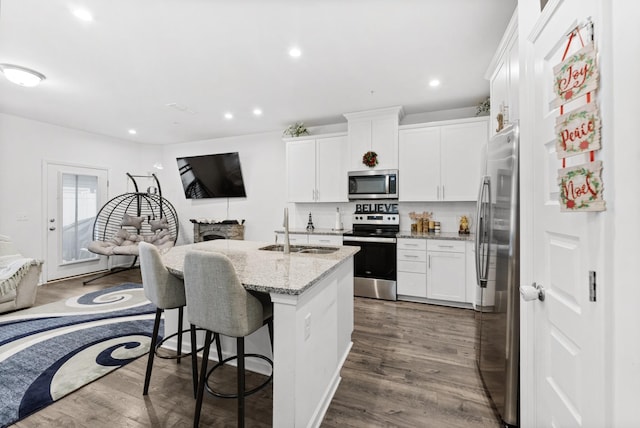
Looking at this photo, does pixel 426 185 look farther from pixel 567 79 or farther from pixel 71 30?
pixel 71 30

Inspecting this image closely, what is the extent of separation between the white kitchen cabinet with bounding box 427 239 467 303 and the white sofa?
4.96 m

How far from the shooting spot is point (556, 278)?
1129 mm

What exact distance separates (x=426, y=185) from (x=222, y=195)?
390 cm

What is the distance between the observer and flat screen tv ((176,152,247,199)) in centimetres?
552

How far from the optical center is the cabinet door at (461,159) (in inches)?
144

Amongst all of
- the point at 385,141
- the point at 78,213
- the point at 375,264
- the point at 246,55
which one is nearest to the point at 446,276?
the point at 375,264

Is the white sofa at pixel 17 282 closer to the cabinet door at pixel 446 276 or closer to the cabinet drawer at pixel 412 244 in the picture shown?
the cabinet drawer at pixel 412 244

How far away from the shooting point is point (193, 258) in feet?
4.96

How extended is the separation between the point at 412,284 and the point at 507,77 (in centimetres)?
255

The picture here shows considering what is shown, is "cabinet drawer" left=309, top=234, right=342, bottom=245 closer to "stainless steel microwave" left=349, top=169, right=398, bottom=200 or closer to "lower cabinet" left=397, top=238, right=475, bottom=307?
"stainless steel microwave" left=349, top=169, right=398, bottom=200

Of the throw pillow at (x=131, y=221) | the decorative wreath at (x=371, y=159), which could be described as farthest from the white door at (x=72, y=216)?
the decorative wreath at (x=371, y=159)

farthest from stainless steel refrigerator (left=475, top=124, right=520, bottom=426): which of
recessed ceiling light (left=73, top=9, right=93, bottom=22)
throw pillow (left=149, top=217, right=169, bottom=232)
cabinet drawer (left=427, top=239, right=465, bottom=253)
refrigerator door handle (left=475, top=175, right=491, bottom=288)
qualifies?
throw pillow (left=149, top=217, right=169, bottom=232)

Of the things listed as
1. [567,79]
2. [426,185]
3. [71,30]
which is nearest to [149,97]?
[71,30]

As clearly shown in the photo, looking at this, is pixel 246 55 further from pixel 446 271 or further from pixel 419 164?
pixel 446 271
